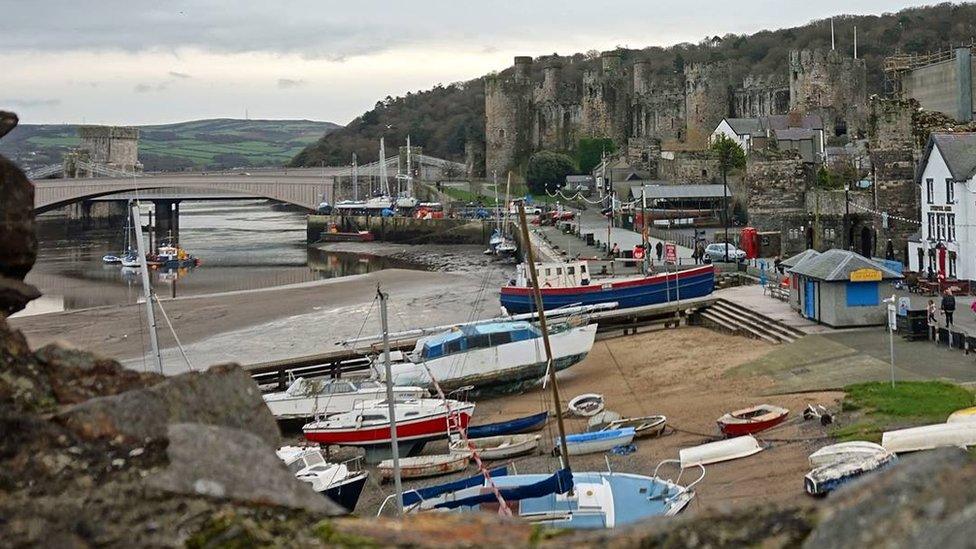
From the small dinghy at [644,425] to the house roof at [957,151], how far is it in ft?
43.9

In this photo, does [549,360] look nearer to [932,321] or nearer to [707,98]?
[932,321]

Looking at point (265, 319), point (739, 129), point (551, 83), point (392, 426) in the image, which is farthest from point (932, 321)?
point (551, 83)

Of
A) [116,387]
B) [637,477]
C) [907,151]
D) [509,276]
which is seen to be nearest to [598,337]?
[907,151]

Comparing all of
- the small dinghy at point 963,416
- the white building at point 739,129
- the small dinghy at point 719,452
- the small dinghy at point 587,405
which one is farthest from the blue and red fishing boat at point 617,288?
the white building at point 739,129

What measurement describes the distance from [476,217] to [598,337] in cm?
4524

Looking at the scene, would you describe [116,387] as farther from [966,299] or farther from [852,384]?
[966,299]

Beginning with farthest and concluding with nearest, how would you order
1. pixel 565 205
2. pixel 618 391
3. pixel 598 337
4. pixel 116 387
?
pixel 565 205 < pixel 598 337 < pixel 618 391 < pixel 116 387

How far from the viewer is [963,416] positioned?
1469cm

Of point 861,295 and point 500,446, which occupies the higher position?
point 861,295

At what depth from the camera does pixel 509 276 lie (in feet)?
167

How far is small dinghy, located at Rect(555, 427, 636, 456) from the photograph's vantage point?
17.8 meters

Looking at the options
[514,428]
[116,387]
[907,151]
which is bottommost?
[514,428]

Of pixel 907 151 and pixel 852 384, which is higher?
pixel 907 151

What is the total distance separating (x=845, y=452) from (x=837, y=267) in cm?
1125
